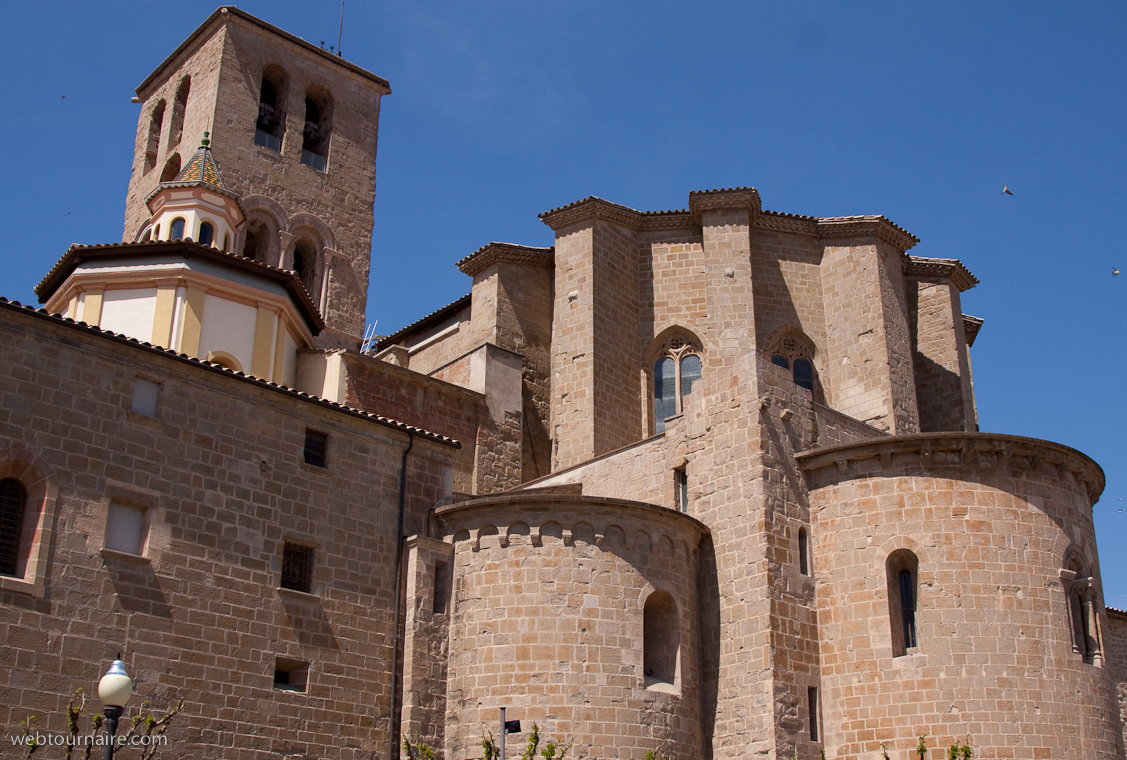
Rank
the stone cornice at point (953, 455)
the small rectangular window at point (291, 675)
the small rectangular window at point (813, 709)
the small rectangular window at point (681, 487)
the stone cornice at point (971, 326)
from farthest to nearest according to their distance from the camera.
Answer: the stone cornice at point (971, 326), the small rectangular window at point (681, 487), the stone cornice at point (953, 455), the small rectangular window at point (813, 709), the small rectangular window at point (291, 675)

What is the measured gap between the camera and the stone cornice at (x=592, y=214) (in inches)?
1148

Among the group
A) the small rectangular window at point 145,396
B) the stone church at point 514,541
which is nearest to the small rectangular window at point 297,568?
the stone church at point 514,541

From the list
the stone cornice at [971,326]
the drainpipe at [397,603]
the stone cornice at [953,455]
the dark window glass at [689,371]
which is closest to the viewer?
the drainpipe at [397,603]

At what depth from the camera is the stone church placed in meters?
16.6

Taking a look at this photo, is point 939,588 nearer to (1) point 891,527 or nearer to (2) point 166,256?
(1) point 891,527

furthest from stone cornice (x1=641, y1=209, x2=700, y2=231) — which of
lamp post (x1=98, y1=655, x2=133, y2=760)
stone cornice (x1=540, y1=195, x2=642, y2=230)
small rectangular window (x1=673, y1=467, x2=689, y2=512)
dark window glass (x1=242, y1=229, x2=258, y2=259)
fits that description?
lamp post (x1=98, y1=655, x2=133, y2=760)

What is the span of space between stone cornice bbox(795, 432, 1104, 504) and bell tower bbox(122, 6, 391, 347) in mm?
18358

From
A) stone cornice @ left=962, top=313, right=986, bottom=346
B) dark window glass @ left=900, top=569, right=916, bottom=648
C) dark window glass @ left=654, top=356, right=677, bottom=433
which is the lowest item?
dark window glass @ left=900, top=569, right=916, bottom=648

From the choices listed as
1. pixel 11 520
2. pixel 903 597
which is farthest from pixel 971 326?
pixel 11 520

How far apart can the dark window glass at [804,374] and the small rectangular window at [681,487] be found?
692 cm

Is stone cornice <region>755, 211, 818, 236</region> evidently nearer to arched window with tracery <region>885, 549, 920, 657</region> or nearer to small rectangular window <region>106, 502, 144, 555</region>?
arched window with tracery <region>885, 549, 920, 657</region>

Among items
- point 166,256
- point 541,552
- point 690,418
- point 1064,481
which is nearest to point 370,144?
point 166,256

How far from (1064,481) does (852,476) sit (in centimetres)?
385

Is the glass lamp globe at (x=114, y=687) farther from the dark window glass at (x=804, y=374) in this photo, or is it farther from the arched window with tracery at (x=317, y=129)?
the arched window with tracery at (x=317, y=129)
